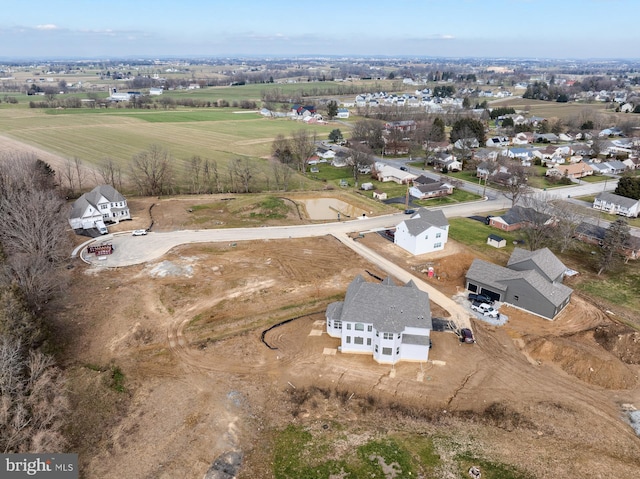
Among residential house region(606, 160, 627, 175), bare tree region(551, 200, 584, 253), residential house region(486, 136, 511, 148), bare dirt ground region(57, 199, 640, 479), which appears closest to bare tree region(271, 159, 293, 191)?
bare dirt ground region(57, 199, 640, 479)

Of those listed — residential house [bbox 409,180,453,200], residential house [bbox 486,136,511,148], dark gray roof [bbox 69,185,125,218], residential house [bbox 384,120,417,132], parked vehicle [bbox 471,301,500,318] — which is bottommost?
parked vehicle [bbox 471,301,500,318]

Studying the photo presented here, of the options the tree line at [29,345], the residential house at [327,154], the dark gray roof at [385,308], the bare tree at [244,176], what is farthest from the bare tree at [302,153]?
the dark gray roof at [385,308]

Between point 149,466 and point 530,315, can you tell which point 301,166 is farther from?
point 149,466

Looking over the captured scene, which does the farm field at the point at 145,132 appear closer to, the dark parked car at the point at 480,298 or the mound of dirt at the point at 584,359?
the dark parked car at the point at 480,298

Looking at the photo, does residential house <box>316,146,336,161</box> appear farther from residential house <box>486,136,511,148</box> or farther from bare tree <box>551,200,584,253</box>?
bare tree <box>551,200,584,253</box>

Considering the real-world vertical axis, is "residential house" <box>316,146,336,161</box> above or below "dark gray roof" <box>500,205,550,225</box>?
above

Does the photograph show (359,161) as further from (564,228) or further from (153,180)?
(564,228)

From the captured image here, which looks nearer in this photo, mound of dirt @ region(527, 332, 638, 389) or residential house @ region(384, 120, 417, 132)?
mound of dirt @ region(527, 332, 638, 389)

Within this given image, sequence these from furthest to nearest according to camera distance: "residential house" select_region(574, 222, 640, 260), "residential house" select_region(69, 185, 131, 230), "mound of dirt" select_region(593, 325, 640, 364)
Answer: "residential house" select_region(69, 185, 131, 230), "residential house" select_region(574, 222, 640, 260), "mound of dirt" select_region(593, 325, 640, 364)
